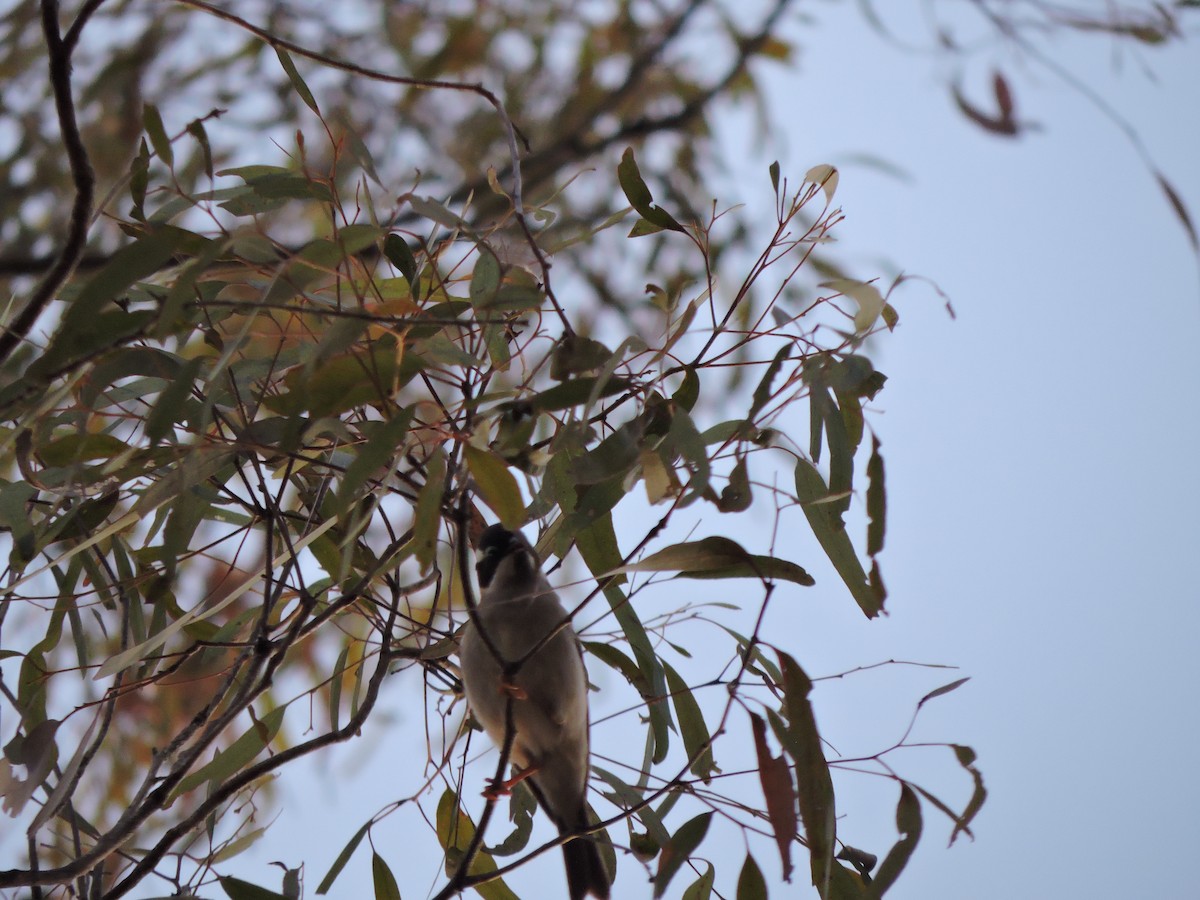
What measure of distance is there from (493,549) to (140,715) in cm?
214

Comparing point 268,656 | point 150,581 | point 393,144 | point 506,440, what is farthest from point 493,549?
point 393,144

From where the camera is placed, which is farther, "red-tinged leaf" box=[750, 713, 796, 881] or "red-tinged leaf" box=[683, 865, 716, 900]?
"red-tinged leaf" box=[683, 865, 716, 900]

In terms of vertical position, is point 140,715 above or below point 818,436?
above

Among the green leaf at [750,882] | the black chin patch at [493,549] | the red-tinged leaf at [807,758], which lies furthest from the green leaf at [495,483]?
the black chin patch at [493,549]

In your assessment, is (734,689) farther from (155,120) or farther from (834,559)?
(155,120)

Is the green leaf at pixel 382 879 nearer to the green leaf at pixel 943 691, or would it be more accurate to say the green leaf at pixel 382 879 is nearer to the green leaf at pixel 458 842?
the green leaf at pixel 458 842

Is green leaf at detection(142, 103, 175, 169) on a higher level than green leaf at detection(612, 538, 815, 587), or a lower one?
higher

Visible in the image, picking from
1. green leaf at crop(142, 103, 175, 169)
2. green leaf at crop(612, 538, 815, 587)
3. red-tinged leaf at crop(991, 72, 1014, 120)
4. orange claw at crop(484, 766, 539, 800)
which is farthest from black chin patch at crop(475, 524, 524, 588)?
red-tinged leaf at crop(991, 72, 1014, 120)

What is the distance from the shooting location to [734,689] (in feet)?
4.26

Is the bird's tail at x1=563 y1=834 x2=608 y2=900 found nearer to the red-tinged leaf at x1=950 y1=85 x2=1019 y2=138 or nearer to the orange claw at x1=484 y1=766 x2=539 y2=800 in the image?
the orange claw at x1=484 y1=766 x2=539 y2=800

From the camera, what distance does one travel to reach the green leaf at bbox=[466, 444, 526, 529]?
130 cm

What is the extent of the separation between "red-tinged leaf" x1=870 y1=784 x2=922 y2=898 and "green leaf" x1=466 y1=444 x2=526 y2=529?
626 millimetres

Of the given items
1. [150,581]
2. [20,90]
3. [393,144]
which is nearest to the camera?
[150,581]

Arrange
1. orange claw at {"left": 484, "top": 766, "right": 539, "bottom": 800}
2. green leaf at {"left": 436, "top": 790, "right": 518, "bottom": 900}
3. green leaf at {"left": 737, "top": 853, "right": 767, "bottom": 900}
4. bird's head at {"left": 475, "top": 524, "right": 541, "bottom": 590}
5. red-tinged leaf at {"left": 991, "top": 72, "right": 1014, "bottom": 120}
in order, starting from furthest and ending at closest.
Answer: red-tinged leaf at {"left": 991, "top": 72, "right": 1014, "bottom": 120} < bird's head at {"left": 475, "top": 524, "right": 541, "bottom": 590} < green leaf at {"left": 436, "top": 790, "right": 518, "bottom": 900} < orange claw at {"left": 484, "top": 766, "right": 539, "bottom": 800} < green leaf at {"left": 737, "top": 853, "right": 767, "bottom": 900}
